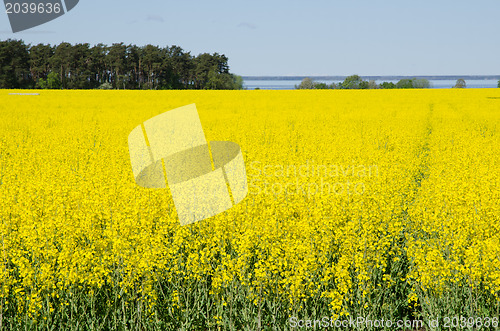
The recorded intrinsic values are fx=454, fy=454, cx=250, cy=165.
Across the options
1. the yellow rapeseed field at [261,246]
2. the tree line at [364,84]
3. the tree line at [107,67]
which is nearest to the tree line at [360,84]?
the tree line at [364,84]

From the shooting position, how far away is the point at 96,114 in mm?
25281

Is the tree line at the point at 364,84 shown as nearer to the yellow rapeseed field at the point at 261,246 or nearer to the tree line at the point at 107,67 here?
the tree line at the point at 107,67

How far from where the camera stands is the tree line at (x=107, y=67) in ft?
236

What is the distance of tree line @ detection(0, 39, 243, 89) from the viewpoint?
236 feet

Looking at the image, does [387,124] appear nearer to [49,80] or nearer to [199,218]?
[199,218]

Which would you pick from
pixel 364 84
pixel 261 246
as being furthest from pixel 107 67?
pixel 261 246

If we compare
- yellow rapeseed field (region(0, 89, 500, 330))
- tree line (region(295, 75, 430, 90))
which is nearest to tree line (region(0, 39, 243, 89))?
tree line (region(295, 75, 430, 90))

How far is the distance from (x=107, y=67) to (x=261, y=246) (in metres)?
78.4

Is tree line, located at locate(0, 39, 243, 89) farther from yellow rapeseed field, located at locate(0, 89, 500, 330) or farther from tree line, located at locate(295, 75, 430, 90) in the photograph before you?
yellow rapeseed field, located at locate(0, 89, 500, 330)

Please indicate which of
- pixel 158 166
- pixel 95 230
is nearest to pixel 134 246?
pixel 95 230

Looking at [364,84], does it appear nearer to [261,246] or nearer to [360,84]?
[360,84]

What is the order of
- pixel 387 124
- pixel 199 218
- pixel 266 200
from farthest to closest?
pixel 387 124 → pixel 266 200 → pixel 199 218

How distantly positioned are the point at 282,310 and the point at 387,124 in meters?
16.7

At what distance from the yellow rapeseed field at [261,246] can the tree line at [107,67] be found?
64414 millimetres
